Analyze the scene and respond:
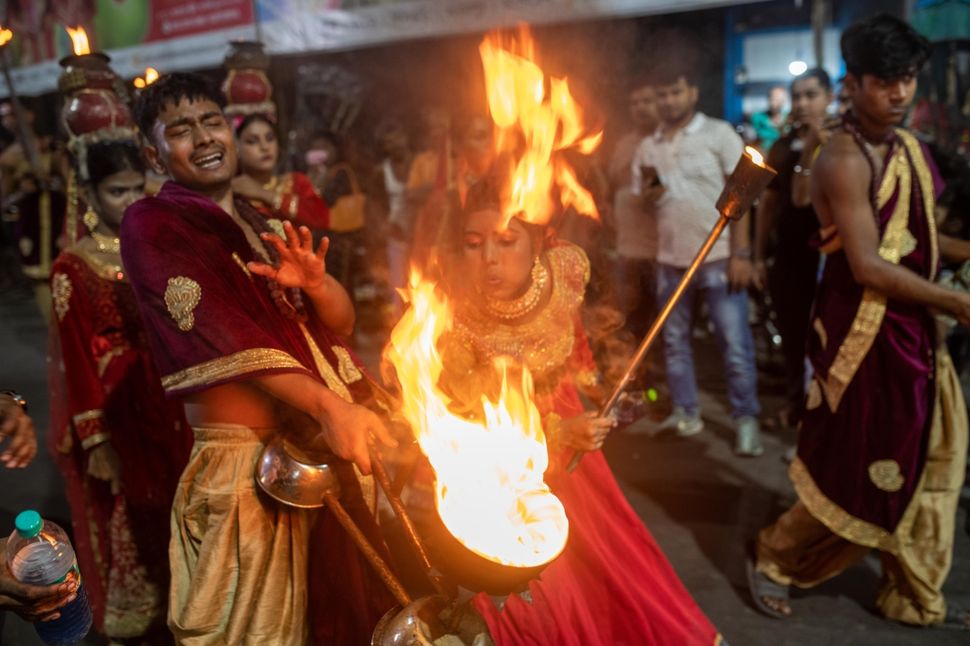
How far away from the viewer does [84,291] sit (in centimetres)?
330

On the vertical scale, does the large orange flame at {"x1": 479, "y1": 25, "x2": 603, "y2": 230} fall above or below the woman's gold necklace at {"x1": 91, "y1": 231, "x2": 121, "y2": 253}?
above

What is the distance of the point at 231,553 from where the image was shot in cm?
245

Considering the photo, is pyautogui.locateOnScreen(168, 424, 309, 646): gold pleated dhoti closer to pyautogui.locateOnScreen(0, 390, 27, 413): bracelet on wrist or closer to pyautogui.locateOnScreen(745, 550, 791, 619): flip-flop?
pyautogui.locateOnScreen(0, 390, 27, 413): bracelet on wrist

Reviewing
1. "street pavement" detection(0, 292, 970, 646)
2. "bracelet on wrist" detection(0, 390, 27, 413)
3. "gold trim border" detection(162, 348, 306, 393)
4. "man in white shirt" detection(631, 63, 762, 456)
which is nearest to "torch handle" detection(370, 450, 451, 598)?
"gold trim border" detection(162, 348, 306, 393)

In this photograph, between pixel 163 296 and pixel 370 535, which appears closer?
pixel 163 296

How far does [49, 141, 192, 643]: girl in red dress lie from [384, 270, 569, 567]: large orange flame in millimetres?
1289

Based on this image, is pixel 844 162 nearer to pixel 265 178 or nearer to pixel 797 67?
pixel 265 178

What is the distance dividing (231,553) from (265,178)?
11.0 ft

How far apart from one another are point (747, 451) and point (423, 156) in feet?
13.7

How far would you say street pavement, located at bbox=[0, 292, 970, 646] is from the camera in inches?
133

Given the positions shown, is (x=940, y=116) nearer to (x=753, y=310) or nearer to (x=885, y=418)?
(x=753, y=310)

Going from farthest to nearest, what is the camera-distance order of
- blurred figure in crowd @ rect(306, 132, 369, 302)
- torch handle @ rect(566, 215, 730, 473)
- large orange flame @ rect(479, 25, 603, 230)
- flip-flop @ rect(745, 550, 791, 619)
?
blurred figure in crowd @ rect(306, 132, 369, 302) → flip-flop @ rect(745, 550, 791, 619) → large orange flame @ rect(479, 25, 603, 230) → torch handle @ rect(566, 215, 730, 473)

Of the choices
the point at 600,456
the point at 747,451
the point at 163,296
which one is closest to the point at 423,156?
the point at 747,451

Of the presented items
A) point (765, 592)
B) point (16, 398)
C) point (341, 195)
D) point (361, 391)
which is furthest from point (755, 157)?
point (341, 195)
